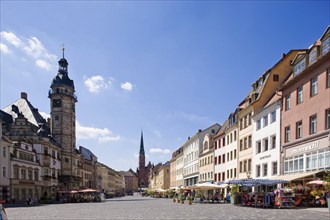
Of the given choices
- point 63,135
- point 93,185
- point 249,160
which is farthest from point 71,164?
point 249,160

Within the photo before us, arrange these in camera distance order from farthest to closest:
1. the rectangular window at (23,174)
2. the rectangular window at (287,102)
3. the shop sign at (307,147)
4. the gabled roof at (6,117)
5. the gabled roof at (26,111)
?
the gabled roof at (26,111)
the gabled roof at (6,117)
the rectangular window at (23,174)
the rectangular window at (287,102)
the shop sign at (307,147)

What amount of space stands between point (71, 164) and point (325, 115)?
6873 cm

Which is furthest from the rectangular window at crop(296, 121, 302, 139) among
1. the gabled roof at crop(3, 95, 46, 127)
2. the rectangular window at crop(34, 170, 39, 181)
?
the gabled roof at crop(3, 95, 46, 127)

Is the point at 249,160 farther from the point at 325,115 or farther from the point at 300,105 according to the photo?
the point at 325,115

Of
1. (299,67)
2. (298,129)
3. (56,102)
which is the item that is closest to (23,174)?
(56,102)

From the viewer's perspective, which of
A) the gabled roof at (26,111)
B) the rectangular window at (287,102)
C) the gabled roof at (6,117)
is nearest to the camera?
the rectangular window at (287,102)

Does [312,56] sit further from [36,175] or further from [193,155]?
[193,155]

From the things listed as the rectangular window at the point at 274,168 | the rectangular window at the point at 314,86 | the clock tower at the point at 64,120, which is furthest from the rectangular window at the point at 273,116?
the clock tower at the point at 64,120

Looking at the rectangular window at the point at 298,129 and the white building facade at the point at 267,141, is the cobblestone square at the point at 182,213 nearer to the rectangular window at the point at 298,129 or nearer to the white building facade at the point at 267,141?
the white building facade at the point at 267,141

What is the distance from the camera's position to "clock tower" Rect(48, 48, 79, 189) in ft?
274

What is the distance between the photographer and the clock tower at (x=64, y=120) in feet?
274

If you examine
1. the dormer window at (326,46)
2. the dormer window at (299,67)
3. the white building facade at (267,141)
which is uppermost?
the dormer window at (326,46)

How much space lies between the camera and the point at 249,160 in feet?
148

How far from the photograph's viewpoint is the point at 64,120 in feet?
275
